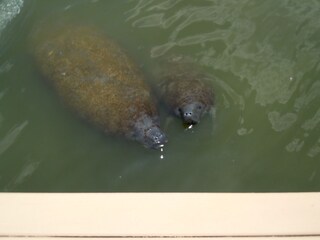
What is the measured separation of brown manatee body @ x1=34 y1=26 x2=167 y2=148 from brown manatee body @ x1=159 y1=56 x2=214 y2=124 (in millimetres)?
219

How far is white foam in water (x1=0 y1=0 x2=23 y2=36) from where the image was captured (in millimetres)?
6082

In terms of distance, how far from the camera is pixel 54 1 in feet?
20.7

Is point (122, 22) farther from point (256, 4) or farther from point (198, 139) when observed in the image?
point (198, 139)

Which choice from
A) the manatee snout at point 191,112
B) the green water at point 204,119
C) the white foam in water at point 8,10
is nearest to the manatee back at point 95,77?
the green water at point 204,119

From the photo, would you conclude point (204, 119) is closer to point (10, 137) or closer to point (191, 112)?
point (191, 112)

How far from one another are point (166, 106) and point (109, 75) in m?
0.70

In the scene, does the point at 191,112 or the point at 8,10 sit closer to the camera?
the point at 191,112

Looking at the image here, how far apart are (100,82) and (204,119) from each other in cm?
115
